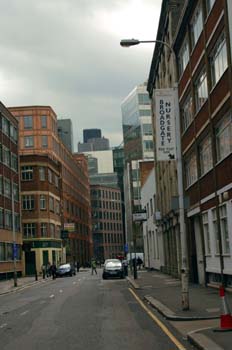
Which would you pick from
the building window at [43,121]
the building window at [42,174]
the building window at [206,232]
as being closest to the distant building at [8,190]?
the building window at [42,174]

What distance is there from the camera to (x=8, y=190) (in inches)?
2753

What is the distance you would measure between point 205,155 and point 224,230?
5.24 m

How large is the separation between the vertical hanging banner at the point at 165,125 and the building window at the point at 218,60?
444cm

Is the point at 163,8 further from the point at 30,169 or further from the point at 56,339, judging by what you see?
the point at 30,169

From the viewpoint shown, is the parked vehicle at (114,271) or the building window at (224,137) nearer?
the building window at (224,137)

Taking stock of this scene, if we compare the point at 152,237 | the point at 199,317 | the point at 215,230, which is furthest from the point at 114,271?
the point at 199,317

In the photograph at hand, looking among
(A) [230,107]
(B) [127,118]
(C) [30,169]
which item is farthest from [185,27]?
(B) [127,118]

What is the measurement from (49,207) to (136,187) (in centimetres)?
3571

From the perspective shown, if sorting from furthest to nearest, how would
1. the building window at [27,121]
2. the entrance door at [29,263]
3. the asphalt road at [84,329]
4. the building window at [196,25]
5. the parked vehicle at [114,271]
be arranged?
1. the building window at [27,121]
2. the entrance door at [29,263]
3. the parked vehicle at [114,271]
4. the building window at [196,25]
5. the asphalt road at [84,329]

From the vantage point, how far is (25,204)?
294 feet

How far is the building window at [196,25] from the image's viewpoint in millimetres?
28703

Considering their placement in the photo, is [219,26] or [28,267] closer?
A: [219,26]

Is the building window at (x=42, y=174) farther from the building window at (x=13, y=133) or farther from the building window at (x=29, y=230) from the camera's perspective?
the building window at (x=13, y=133)

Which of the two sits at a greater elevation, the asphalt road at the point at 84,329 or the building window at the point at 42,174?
the building window at the point at 42,174
